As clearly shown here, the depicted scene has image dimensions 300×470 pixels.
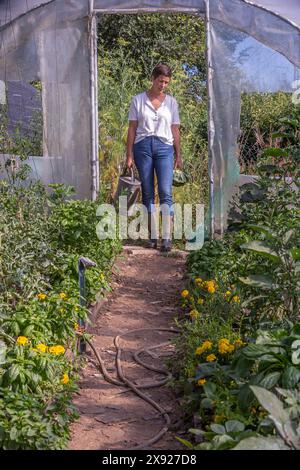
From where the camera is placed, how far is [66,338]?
3926 millimetres

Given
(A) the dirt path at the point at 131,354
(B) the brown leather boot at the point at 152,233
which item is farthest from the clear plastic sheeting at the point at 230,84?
(A) the dirt path at the point at 131,354

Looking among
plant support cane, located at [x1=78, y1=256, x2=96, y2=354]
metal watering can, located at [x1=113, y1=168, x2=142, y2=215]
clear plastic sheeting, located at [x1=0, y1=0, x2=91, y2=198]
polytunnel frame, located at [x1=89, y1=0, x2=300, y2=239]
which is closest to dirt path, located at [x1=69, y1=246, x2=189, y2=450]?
plant support cane, located at [x1=78, y1=256, x2=96, y2=354]

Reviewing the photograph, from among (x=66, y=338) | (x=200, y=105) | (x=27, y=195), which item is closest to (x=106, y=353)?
(x=66, y=338)

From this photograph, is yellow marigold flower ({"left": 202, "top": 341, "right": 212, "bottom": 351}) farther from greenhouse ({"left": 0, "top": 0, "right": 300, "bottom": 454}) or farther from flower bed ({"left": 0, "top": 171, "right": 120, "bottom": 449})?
flower bed ({"left": 0, "top": 171, "right": 120, "bottom": 449})

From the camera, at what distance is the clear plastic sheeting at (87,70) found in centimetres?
715

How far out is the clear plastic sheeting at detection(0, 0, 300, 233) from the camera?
7148mm

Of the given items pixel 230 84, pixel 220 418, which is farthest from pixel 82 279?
pixel 230 84

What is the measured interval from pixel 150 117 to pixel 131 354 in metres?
3.10

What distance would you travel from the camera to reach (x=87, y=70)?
728 centimetres

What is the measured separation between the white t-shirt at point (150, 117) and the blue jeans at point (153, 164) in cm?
6

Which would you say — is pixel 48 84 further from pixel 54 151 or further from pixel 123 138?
pixel 123 138

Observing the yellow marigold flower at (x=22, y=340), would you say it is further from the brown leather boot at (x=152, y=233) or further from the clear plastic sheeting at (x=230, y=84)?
the clear plastic sheeting at (x=230, y=84)

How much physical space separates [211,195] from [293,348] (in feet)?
15.2

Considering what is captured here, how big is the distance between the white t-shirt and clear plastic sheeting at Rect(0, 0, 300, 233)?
0.49m
